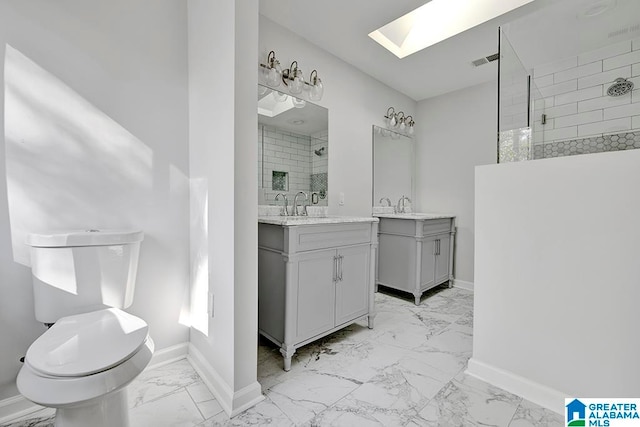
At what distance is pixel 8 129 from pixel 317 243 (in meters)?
1.59

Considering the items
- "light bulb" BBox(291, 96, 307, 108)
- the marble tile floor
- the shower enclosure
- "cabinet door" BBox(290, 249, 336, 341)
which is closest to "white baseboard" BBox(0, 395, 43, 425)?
the marble tile floor

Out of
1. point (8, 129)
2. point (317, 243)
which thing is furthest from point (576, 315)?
point (8, 129)

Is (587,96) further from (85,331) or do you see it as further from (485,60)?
(85,331)

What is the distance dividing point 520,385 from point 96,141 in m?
2.57

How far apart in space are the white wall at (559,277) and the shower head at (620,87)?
0.82 meters

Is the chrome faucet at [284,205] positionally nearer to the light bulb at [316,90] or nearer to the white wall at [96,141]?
the white wall at [96,141]

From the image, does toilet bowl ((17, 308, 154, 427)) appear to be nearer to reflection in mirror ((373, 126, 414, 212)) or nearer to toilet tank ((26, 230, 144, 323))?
toilet tank ((26, 230, 144, 323))

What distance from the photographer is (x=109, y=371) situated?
0.89 metres

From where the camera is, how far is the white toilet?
0.85 m

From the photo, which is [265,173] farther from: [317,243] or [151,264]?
[151,264]

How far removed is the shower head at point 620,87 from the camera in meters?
1.68

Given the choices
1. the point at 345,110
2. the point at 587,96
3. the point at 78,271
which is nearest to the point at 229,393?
the point at 78,271

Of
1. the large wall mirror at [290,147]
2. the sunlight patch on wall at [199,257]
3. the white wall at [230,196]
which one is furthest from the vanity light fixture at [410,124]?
the sunlight patch on wall at [199,257]

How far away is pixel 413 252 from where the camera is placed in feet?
9.25
